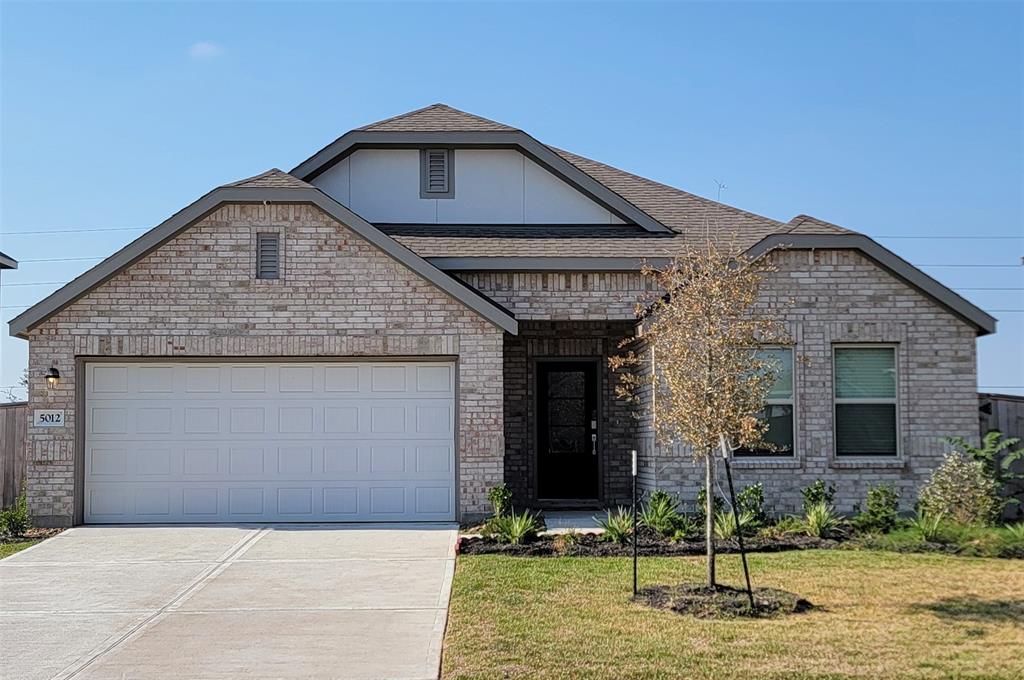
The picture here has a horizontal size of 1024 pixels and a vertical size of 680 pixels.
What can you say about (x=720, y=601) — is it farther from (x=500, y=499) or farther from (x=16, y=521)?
(x=16, y=521)

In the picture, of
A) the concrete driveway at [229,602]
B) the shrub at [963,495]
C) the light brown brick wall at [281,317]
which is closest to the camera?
the concrete driveway at [229,602]

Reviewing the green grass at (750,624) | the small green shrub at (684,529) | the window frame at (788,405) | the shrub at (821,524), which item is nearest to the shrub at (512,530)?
the green grass at (750,624)

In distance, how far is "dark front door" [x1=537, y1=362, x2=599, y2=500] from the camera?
18.0 metres

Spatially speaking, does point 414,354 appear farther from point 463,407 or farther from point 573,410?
point 573,410

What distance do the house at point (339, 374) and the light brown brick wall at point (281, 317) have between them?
0.03m

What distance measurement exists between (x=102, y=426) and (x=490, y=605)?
7.96 m

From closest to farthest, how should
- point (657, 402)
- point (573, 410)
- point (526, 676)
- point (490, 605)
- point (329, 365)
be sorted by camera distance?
point (526, 676), point (490, 605), point (657, 402), point (329, 365), point (573, 410)

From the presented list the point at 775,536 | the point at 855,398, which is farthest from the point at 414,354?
the point at 855,398

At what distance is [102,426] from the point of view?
615 inches

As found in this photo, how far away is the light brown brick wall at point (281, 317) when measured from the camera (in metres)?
15.4

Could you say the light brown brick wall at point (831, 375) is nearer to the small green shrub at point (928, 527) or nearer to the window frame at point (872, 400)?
the window frame at point (872, 400)

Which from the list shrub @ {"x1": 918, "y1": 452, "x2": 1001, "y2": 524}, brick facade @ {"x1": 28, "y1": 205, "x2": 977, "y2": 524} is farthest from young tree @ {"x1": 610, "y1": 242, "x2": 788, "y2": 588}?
brick facade @ {"x1": 28, "y1": 205, "x2": 977, "y2": 524}

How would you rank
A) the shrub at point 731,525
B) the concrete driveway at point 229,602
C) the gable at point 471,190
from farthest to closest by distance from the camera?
the gable at point 471,190 < the shrub at point 731,525 < the concrete driveway at point 229,602

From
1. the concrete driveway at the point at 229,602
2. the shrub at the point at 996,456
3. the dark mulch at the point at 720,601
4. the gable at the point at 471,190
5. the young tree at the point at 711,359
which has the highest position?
the gable at the point at 471,190
